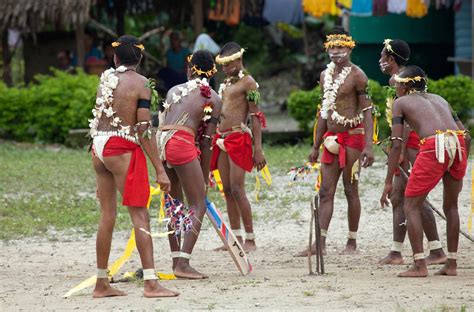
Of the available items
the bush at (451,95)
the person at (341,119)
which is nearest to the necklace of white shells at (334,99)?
the person at (341,119)

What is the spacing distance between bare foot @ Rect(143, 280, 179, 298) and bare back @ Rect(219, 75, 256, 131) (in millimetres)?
3157

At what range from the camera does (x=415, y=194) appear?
9.06 metres

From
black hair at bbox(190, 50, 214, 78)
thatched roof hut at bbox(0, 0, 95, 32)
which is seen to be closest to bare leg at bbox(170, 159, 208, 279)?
black hair at bbox(190, 50, 214, 78)

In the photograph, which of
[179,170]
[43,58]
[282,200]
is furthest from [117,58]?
[43,58]

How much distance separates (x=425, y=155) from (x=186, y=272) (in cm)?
222

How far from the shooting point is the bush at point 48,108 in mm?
20828

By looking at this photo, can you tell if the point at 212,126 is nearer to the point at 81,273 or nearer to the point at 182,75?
the point at 81,273

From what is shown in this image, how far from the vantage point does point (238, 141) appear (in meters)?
11.1

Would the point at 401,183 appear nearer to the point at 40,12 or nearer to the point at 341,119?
the point at 341,119

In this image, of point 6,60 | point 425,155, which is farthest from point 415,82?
point 6,60

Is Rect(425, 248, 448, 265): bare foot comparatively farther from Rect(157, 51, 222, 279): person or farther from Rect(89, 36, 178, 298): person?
Rect(89, 36, 178, 298): person

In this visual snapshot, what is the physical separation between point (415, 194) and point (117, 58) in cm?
266

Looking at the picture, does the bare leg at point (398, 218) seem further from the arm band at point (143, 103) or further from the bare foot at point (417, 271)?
the arm band at point (143, 103)

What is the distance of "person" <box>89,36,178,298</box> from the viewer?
829cm
